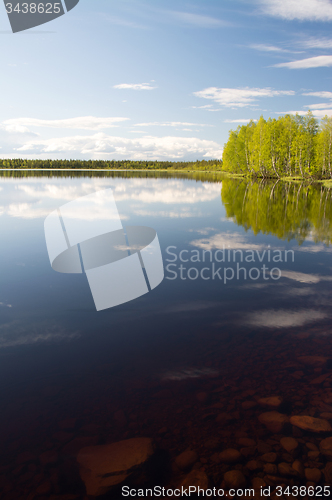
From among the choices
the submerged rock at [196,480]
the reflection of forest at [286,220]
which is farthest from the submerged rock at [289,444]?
the reflection of forest at [286,220]

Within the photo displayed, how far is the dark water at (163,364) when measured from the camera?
138 inches

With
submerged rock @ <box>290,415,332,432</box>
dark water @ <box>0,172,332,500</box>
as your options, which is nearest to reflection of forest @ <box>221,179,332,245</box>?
dark water @ <box>0,172,332,500</box>

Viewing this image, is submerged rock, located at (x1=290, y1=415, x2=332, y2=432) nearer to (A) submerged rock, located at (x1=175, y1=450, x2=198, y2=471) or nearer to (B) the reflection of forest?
(A) submerged rock, located at (x1=175, y1=450, x2=198, y2=471)

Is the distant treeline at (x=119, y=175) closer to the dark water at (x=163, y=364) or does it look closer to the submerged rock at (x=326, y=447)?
the dark water at (x=163, y=364)

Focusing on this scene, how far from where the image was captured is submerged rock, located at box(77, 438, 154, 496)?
124 inches

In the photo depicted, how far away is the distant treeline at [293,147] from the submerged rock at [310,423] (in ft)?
201

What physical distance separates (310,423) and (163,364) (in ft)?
6.96

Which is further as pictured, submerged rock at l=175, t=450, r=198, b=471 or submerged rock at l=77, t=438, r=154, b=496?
submerged rock at l=175, t=450, r=198, b=471

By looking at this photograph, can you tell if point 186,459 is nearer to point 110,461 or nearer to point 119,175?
point 110,461

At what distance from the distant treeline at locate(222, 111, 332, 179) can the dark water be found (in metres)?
57.9

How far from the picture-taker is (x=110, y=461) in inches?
132

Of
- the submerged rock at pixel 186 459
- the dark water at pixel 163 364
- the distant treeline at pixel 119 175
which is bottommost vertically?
the submerged rock at pixel 186 459

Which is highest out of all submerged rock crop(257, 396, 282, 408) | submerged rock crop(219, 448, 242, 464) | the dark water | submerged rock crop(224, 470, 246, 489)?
the dark water

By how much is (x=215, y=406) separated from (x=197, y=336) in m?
1.74
